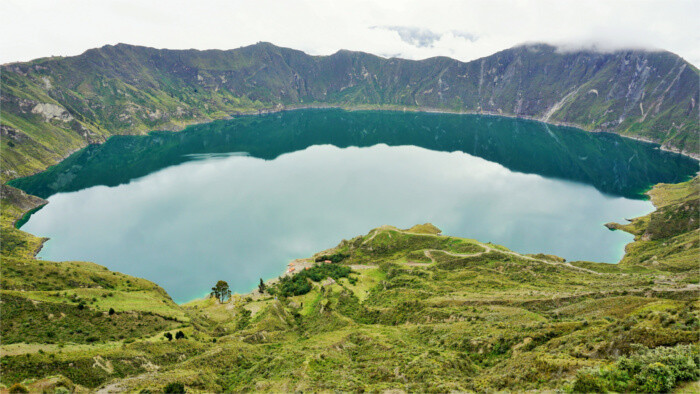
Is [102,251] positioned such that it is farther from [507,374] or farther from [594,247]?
[594,247]

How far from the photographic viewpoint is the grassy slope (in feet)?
90.1

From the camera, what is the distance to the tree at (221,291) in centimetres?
8506

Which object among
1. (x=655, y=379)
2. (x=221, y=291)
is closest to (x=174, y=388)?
(x=655, y=379)

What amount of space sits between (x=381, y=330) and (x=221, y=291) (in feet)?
177

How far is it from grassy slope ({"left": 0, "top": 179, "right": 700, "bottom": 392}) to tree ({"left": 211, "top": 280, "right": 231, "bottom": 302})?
3.54m

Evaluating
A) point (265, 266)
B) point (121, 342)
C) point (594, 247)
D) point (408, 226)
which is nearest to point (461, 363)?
point (121, 342)

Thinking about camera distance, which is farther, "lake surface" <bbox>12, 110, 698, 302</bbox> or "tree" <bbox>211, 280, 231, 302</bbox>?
"lake surface" <bbox>12, 110, 698, 302</bbox>

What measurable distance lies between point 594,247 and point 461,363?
4323 inches

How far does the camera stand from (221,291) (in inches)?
3442

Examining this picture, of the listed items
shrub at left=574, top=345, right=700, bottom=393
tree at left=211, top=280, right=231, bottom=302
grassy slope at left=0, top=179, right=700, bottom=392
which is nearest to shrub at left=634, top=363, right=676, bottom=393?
shrub at left=574, top=345, right=700, bottom=393

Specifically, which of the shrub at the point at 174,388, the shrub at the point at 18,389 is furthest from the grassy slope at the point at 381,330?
the shrub at the point at 18,389

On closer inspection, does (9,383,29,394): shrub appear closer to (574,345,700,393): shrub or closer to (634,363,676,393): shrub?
(574,345,700,393): shrub

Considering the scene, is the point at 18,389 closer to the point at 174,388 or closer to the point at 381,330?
the point at 174,388

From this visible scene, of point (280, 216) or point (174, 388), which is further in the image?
point (280, 216)
